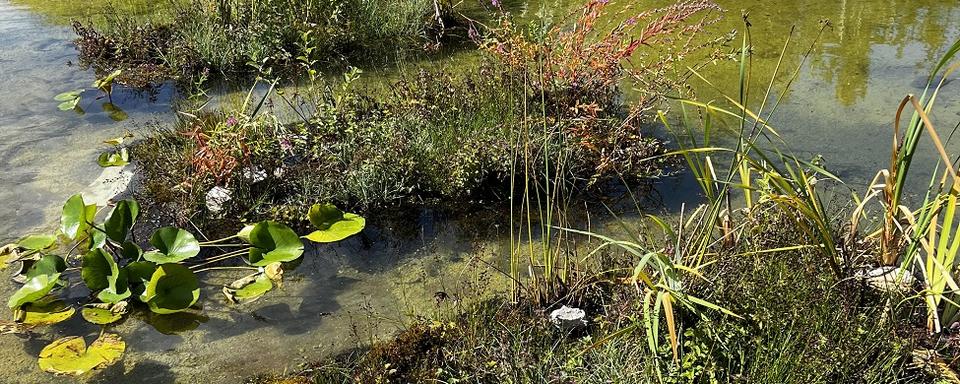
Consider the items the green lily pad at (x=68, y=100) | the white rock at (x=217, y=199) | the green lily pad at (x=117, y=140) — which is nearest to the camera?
the white rock at (x=217, y=199)

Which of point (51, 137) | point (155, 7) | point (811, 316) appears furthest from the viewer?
point (155, 7)

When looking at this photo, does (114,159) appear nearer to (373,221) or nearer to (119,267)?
(119,267)

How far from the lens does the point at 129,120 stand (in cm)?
563

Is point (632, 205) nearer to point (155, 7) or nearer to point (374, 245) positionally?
point (374, 245)

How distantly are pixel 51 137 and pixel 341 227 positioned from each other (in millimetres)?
2591

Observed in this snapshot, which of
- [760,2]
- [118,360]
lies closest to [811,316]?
[118,360]

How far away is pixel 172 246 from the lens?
3.75 m

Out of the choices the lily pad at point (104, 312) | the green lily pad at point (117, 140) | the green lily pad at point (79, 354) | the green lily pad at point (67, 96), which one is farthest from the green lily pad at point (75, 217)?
the green lily pad at point (67, 96)

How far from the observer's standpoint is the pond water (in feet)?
11.1

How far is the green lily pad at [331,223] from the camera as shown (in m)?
4.01

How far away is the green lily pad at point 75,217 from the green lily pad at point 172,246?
34cm

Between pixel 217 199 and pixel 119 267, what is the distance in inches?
26.6

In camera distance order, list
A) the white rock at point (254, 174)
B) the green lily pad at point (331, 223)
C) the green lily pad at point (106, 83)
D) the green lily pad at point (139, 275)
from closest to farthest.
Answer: the green lily pad at point (139, 275)
the green lily pad at point (331, 223)
the white rock at point (254, 174)
the green lily pad at point (106, 83)

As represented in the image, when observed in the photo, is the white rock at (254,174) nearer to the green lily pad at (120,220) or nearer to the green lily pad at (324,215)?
the green lily pad at (324,215)
